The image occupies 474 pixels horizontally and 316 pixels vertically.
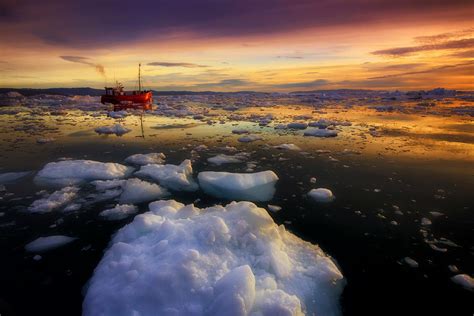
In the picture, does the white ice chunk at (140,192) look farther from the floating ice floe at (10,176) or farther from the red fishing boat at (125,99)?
the red fishing boat at (125,99)

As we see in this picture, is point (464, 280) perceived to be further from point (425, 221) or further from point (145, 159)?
point (145, 159)

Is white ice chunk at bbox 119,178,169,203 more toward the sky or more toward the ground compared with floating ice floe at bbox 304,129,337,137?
more toward the ground

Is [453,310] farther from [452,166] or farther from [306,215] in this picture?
[452,166]

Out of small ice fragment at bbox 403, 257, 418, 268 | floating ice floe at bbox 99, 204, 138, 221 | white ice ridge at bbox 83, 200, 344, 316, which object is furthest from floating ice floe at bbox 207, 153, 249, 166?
small ice fragment at bbox 403, 257, 418, 268

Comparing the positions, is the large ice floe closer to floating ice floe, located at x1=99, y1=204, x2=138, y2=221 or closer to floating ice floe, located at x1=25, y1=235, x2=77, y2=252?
floating ice floe, located at x1=99, y1=204, x2=138, y2=221

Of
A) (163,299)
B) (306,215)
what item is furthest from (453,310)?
(163,299)

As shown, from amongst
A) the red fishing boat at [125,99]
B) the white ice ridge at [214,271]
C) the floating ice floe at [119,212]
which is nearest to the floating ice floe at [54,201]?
the floating ice floe at [119,212]
